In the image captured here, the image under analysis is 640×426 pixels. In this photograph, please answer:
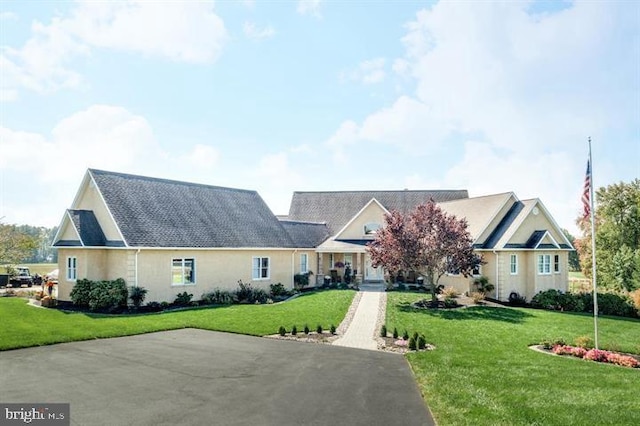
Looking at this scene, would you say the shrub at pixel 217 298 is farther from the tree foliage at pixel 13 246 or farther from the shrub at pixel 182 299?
the tree foliage at pixel 13 246

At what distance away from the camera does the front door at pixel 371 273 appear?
117 ft

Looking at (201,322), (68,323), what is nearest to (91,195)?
(68,323)

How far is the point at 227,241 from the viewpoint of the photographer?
93.5ft

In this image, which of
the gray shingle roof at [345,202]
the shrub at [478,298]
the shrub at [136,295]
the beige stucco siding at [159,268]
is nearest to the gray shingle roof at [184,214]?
the beige stucco siding at [159,268]

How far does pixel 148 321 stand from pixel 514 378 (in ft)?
50.5

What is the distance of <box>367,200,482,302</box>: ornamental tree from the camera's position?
24719mm

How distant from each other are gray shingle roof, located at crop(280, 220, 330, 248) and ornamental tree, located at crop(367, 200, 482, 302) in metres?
11.0

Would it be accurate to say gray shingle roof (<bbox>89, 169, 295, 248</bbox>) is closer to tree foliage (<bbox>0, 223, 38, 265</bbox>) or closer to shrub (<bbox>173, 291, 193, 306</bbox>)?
shrub (<bbox>173, 291, 193, 306</bbox>)

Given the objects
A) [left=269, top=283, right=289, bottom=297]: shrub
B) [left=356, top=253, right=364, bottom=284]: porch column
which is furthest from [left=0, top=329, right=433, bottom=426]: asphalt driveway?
[left=356, top=253, right=364, bottom=284]: porch column

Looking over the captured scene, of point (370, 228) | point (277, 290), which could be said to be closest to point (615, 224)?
point (370, 228)

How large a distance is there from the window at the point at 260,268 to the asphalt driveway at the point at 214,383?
49.0 ft

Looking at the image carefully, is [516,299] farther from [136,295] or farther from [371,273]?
[136,295]

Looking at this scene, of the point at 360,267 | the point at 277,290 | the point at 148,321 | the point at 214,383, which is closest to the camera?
the point at 214,383

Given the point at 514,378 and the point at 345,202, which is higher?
the point at 345,202
